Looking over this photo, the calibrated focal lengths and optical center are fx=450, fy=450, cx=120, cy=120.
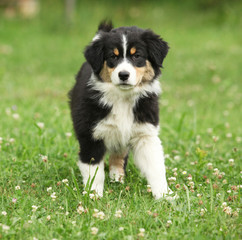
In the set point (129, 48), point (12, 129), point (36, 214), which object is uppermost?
point (129, 48)

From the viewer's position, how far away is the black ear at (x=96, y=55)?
12.5 feet

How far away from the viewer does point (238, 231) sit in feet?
9.41

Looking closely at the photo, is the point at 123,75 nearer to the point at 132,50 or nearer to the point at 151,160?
the point at 132,50

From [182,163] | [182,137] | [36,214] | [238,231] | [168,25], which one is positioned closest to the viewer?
[238,231]

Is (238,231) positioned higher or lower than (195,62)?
higher

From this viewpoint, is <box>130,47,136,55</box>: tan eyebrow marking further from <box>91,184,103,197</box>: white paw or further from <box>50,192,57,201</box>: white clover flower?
<box>50,192,57,201</box>: white clover flower

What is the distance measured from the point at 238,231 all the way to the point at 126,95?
4.94 ft

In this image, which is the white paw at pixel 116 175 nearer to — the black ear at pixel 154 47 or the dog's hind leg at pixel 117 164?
the dog's hind leg at pixel 117 164

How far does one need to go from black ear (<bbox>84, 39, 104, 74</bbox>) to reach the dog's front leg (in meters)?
0.70

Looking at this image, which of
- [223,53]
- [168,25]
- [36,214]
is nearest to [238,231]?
[36,214]

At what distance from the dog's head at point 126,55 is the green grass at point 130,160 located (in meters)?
0.87

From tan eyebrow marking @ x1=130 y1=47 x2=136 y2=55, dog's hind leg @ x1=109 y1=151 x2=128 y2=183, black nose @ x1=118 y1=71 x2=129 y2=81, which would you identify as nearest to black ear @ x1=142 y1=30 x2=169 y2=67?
tan eyebrow marking @ x1=130 y1=47 x2=136 y2=55

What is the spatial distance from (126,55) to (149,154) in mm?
863

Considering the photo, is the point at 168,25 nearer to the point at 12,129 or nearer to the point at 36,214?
the point at 12,129
